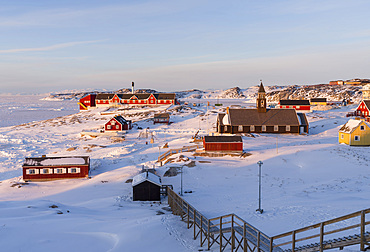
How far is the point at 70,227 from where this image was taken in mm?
19719

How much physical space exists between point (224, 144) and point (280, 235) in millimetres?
30825

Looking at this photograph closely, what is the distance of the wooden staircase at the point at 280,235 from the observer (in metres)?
10.4

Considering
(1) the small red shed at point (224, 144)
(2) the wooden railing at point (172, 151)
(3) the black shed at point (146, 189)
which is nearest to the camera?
(3) the black shed at point (146, 189)

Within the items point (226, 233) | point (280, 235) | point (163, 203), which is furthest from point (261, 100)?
point (280, 235)

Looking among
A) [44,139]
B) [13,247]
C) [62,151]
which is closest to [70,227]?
[13,247]

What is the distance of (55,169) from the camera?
40219 millimetres

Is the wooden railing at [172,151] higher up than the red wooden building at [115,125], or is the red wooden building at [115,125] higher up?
the red wooden building at [115,125]

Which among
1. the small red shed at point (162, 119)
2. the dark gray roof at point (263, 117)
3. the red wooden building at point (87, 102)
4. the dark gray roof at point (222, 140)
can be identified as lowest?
the dark gray roof at point (222, 140)

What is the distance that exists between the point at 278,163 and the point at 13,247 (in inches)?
1172

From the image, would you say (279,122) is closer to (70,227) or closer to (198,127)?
(198,127)

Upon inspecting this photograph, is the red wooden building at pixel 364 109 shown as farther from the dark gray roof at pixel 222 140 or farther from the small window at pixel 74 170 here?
the small window at pixel 74 170

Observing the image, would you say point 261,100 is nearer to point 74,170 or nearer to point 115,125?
point 115,125

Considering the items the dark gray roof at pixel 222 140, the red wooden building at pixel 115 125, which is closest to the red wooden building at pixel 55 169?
the dark gray roof at pixel 222 140

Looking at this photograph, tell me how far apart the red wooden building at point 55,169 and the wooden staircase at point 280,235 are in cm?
2093
